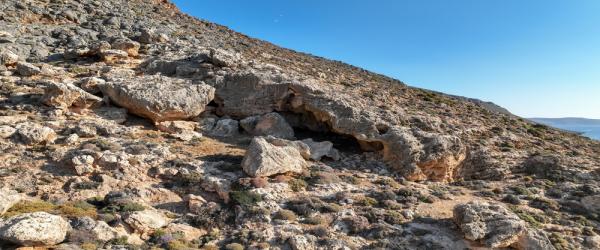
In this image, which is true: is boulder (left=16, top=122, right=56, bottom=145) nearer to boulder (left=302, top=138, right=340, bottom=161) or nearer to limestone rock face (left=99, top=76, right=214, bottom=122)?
limestone rock face (left=99, top=76, right=214, bottom=122)

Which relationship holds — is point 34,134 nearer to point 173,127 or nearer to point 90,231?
point 173,127

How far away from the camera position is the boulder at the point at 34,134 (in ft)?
61.7

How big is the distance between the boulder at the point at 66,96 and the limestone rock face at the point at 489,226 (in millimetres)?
21367

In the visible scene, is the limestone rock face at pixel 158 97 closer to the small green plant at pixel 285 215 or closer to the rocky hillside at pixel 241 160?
the rocky hillside at pixel 241 160

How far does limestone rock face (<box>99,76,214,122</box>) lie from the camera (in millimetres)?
23562

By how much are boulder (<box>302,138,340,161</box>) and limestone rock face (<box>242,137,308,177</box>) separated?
8.63 feet

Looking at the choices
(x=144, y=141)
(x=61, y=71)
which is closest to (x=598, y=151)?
(x=144, y=141)

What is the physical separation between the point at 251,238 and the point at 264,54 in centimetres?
2957

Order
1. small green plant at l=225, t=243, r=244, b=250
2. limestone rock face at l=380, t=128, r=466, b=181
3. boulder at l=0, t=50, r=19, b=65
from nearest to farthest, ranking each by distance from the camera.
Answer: small green plant at l=225, t=243, r=244, b=250, limestone rock face at l=380, t=128, r=466, b=181, boulder at l=0, t=50, r=19, b=65

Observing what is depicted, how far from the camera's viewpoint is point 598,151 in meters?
32.7

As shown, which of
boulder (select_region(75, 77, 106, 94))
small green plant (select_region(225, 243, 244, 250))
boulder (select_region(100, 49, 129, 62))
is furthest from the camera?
boulder (select_region(100, 49, 129, 62))

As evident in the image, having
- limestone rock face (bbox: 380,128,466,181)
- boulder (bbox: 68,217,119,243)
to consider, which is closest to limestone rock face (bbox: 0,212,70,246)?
boulder (bbox: 68,217,119,243)

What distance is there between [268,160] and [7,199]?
34.6ft

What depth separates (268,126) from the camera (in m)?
26.1
